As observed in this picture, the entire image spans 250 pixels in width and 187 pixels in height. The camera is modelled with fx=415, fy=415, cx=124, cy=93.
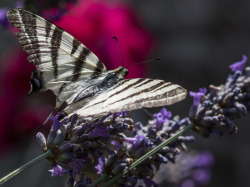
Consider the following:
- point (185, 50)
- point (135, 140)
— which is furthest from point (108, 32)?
point (135, 140)

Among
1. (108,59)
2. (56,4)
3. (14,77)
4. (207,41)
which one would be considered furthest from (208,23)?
(56,4)

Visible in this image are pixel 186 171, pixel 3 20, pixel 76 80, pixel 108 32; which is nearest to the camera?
pixel 76 80

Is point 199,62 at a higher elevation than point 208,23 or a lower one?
lower

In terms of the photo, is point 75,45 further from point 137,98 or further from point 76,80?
point 137,98

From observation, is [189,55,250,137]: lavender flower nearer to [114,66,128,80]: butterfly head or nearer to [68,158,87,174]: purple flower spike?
[114,66,128,80]: butterfly head

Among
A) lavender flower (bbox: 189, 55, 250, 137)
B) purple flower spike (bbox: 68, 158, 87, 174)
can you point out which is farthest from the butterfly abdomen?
lavender flower (bbox: 189, 55, 250, 137)

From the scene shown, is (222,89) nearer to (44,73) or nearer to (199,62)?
(44,73)

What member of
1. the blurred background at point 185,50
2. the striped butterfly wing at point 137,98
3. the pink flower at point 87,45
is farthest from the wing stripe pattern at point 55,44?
the blurred background at point 185,50
